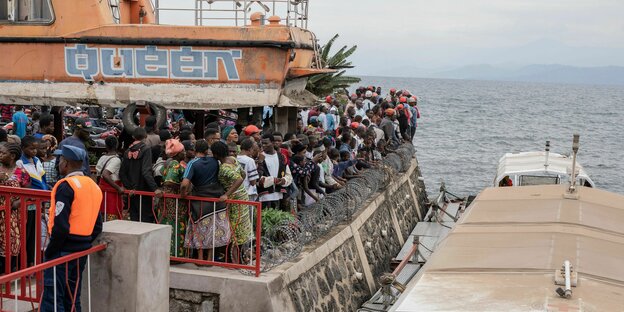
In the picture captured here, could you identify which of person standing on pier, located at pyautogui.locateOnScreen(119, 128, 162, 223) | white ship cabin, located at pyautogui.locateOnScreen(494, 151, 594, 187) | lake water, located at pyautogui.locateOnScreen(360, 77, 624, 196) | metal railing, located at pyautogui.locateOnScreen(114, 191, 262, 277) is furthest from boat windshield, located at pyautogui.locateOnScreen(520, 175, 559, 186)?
lake water, located at pyautogui.locateOnScreen(360, 77, 624, 196)

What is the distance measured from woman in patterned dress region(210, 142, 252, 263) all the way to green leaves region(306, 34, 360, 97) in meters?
7.26

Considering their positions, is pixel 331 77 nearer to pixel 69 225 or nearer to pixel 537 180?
pixel 537 180

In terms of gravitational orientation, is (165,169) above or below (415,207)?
above

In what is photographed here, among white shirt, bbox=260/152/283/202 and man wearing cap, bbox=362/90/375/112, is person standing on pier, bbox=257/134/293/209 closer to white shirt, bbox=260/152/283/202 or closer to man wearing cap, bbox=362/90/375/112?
white shirt, bbox=260/152/283/202

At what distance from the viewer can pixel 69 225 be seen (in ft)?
23.4

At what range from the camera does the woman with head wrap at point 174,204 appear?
10109mm

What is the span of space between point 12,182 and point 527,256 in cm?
531

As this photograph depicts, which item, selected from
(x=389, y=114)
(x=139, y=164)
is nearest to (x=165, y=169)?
(x=139, y=164)

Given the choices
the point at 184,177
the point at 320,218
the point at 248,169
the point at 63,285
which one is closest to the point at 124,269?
the point at 63,285

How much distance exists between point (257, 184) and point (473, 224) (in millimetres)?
2849

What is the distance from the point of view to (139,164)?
33.7 feet

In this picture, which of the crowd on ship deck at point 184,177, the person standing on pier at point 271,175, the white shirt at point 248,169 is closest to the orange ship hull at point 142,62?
the crowd on ship deck at point 184,177

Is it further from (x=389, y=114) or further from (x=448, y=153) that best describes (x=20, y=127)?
(x=448, y=153)

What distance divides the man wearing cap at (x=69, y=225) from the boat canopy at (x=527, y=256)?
2721mm
